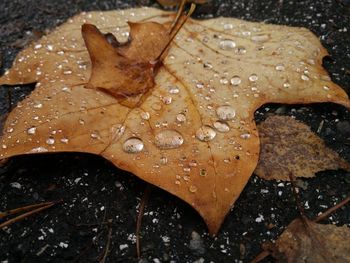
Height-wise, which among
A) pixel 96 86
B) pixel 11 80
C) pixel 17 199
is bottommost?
pixel 17 199

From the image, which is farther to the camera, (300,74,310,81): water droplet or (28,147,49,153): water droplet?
(300,74,310,81): water droplet

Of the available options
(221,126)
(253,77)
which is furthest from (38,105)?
(253,77)

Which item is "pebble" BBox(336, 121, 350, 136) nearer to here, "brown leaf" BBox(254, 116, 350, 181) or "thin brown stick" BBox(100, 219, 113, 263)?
"brown leaf" BBox(254, 116, 350, 181)

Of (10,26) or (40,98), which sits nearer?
(40,98)

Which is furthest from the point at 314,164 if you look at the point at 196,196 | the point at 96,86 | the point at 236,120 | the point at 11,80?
the point at 11,80

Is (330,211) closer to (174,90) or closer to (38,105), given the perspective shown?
(174,90)

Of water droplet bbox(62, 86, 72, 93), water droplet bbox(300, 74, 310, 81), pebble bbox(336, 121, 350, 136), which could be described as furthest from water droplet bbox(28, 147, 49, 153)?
pebble bbox(336, 121, 350, 136)

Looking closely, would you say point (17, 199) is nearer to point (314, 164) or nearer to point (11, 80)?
point (11, 80)
